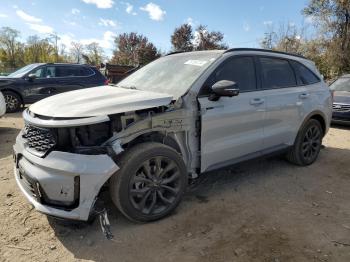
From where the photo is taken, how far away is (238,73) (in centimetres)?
434

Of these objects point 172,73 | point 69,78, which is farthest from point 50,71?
point 172,73

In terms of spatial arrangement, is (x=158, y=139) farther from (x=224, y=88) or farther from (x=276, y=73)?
(x=276, y=73)

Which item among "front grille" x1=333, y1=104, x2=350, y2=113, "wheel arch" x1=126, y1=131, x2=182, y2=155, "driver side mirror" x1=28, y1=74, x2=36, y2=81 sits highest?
"driver side mirror" x1=28, y1=74, x2=36, y2=81

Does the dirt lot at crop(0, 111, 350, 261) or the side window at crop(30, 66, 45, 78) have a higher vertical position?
the side window at crop(30, 66, 45, 78)

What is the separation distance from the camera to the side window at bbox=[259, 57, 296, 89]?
470 cm

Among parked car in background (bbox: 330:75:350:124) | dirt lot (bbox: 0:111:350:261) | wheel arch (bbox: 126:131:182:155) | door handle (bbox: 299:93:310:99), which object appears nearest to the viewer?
dirt lot (bbox: 0:111:350:261)

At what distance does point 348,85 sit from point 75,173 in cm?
959

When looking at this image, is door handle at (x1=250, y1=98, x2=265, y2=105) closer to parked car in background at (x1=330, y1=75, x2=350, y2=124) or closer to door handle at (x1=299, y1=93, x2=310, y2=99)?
door handle at (x1=299, y1=93, x2=310, y2=99)

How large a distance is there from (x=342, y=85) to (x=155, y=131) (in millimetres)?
8720

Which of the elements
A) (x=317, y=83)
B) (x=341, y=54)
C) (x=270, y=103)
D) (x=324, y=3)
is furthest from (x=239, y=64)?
(x=324, y=3)

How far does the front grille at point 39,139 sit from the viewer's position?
3.13 m

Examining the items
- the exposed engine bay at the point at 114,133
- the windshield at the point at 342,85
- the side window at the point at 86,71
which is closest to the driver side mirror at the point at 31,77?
the side window at the point at 86,71

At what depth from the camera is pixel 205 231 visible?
3465 millimetres

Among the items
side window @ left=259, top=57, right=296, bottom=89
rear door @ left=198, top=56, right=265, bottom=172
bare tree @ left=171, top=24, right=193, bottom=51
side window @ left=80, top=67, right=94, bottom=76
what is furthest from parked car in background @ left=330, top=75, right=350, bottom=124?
bare tree @ left=171, top=24, right=193, bottom=51
